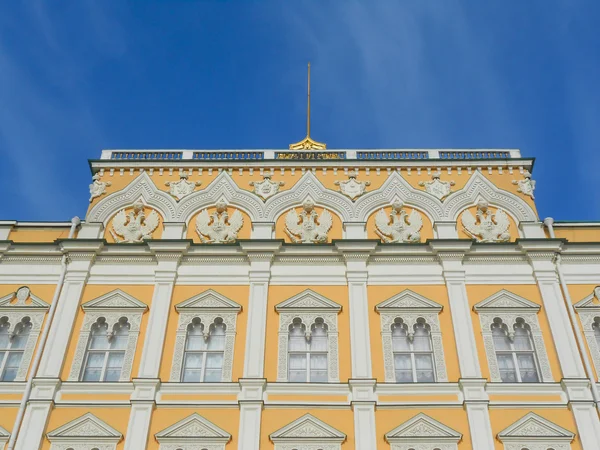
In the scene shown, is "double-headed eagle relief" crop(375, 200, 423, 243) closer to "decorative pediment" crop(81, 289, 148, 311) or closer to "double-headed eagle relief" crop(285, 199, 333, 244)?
"double-headed eagle relief" crop(285, 199, 333, 244)

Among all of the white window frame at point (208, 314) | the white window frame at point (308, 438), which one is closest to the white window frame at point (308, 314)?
the white window frame at point (208, 314)

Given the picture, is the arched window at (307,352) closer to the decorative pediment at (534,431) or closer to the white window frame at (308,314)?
the white window frame at (308,314)

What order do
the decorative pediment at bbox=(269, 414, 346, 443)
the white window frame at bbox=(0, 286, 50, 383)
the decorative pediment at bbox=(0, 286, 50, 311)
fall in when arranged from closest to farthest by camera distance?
1. the decorative pediment at bbox=(269, 414, 346, 443)
2. the white window frame at bbox=(0, 286, 50, 383)
3. the decorative pediment at bbox=(0, 286, 50, 311)

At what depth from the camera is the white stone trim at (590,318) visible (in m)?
21.5

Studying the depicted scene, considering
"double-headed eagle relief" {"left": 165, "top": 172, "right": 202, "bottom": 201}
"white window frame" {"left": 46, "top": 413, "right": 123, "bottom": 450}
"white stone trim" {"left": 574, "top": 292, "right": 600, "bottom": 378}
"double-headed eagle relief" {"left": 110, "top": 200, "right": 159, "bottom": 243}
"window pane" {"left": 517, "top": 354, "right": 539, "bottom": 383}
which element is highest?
"double-headed eagle relief" {"left": 165, "top": 172, "right": 202, "bottom": 201}

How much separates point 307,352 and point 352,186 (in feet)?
22.7

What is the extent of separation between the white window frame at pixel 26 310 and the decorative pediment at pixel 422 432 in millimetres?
10955

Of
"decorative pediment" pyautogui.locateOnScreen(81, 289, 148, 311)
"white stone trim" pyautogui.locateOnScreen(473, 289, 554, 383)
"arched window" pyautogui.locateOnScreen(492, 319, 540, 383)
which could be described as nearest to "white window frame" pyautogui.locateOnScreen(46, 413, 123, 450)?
"decorative pediment" pyautogui.locateOnScreen(81, 289, 148, 311)

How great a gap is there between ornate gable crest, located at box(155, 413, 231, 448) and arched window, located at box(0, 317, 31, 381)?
17.1 ft

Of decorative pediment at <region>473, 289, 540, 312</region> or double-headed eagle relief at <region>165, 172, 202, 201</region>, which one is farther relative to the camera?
double-headed eagle relief at <region>165, 172, 202, 201</region>

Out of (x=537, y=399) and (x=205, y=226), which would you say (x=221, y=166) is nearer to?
(x=205, y=226)

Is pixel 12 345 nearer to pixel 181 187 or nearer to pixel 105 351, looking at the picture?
pixel 105 351

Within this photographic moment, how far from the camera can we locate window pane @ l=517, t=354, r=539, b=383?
21.2 m

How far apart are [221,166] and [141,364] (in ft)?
27.7
